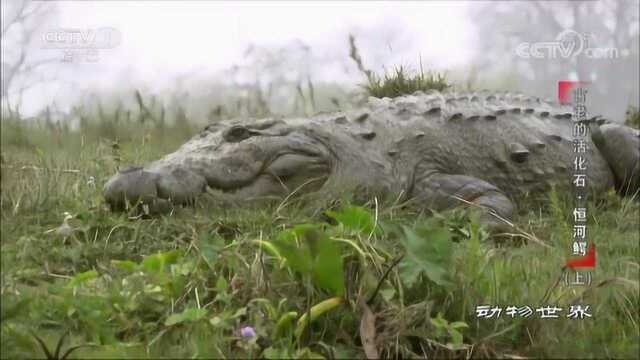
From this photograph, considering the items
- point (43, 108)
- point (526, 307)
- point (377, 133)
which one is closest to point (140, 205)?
point (43, 108)

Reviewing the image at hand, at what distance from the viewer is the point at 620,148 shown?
12.5ft

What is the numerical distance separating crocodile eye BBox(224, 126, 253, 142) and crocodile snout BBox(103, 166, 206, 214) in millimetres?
336

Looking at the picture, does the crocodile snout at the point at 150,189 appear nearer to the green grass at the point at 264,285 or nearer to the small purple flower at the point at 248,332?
the green grass at the point at 264,285

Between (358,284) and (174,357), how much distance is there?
431 mm

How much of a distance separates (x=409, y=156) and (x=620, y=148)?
50.2 inches

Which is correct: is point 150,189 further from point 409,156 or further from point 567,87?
point 409,156

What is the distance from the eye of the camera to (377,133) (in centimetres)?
332

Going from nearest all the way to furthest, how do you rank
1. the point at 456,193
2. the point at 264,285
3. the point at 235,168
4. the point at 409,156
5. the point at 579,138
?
the point at 264,285, the point at 579,138, the point at 235,168, the point at 456,193, the point at 409,156

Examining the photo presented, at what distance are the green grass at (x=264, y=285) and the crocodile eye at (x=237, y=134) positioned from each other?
0.78 m

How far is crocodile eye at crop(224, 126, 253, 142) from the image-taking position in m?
2.65

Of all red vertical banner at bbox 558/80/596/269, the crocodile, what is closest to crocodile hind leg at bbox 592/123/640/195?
the crocodile

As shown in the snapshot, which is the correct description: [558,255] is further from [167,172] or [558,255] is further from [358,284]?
[167,172]

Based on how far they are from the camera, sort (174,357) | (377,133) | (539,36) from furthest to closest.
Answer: (377,133)
(539,36)
(174,357)

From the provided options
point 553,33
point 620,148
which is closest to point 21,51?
point 553,33
